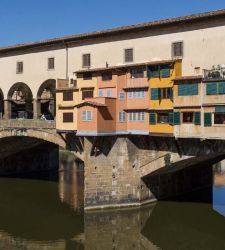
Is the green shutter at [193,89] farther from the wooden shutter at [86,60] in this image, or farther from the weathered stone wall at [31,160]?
the weathered stone wall at [31,160]

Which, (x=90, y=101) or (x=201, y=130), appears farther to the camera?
(x=90, y=101)

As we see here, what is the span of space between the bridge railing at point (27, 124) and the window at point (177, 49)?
516 inches

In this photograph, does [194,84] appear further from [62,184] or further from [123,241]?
[62,184]

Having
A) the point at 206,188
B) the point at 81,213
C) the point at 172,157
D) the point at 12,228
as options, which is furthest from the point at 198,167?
the point at 12,228

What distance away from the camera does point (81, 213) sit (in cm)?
3394

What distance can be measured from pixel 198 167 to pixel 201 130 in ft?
46.1

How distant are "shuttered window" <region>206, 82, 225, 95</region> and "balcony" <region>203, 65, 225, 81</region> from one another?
33 cm

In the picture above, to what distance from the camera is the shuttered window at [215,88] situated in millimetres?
26922

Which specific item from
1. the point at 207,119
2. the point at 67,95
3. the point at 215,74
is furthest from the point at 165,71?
the point at 67,95

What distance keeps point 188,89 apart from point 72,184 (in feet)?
74.7

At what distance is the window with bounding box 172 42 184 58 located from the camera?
1184 inches

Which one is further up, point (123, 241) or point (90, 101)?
point (90, 101)

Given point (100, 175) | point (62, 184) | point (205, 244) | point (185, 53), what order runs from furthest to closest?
1. point (62, 184)
2. point (100, 175)
3. point (185, 53)
4. point (205, 244)

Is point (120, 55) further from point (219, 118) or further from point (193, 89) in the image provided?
point (219, 118)
